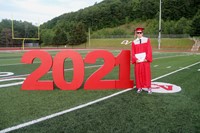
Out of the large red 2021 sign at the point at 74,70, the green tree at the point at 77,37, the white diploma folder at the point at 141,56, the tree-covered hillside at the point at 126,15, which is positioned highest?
the tree-covered hillside at the point at 126,15

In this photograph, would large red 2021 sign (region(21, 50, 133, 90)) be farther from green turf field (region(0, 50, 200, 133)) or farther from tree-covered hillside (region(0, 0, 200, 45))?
tree-covered hillside (region(0, 0, 200, 45))

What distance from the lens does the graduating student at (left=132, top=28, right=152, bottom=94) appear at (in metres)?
5.96

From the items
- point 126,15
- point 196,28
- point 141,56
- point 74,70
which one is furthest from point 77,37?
point 141,56

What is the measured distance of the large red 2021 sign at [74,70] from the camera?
6.21m

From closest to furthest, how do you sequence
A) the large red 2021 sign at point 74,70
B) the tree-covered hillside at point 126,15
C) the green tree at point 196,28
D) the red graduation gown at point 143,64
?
the red graduation gown at point 143,64, the large red 2021 sign at point 74,70, the green tree at point 196,28, the tree-covered hillside at point 126,15

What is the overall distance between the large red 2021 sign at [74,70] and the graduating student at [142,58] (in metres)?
0.38

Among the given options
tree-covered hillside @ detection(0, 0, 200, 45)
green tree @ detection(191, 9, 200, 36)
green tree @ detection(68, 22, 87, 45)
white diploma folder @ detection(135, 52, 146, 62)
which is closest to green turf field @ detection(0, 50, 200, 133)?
white diploma folder @ detection(135, 52, 146, 62)

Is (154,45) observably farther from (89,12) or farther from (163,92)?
(89,12)

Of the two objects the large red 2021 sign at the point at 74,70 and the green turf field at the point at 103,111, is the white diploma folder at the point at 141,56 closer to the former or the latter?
the large red 2021 sign at the point at 74,70

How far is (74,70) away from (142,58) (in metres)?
1.74

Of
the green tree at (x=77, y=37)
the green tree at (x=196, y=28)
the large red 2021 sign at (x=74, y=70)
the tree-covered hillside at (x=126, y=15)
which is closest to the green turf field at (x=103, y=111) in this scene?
the large red 2021 sign at (x=74, y=70)

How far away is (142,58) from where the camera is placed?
235 inches

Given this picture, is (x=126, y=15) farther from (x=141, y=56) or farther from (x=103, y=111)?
(x=103, y=111)

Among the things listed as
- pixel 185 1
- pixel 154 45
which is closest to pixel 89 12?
pixel 185 1
